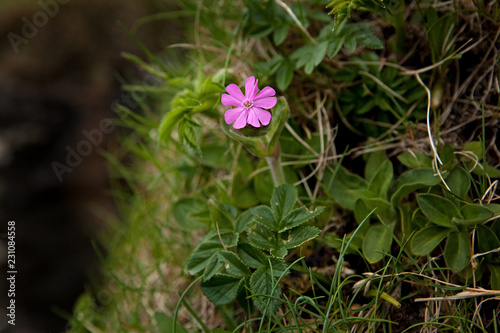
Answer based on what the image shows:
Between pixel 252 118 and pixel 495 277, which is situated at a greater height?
pixel 252 118

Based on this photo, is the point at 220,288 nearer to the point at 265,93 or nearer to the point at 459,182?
the point at 265,93

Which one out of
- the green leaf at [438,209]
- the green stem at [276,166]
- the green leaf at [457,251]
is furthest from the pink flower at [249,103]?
the green leaf at [457,251]

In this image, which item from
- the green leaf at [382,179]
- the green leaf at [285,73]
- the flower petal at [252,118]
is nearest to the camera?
the flower petal at [252,118]

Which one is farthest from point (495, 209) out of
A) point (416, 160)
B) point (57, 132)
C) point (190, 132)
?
point (57, 132)

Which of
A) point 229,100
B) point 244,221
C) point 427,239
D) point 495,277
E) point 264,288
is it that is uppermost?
point 229,100

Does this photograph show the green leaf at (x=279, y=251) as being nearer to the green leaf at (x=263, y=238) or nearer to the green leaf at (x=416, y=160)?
the green leaf at (x=263, y=238)

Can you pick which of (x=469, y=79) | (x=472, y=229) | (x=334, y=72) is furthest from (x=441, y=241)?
(x=334, y=72)

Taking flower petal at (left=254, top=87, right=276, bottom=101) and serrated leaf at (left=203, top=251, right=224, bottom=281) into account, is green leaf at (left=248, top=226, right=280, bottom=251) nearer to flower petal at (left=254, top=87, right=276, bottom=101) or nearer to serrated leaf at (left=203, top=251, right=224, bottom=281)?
serrated leaf at (left=203, top=251, right=224, bottom=281)
